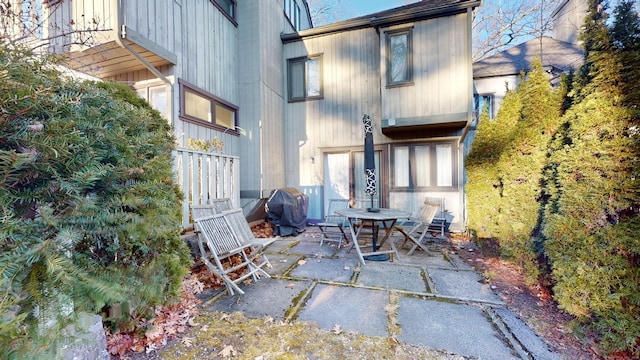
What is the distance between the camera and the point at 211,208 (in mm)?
3545

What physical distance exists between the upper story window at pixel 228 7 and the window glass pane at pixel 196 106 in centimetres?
234

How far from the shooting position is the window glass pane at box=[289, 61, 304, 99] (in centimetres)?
770

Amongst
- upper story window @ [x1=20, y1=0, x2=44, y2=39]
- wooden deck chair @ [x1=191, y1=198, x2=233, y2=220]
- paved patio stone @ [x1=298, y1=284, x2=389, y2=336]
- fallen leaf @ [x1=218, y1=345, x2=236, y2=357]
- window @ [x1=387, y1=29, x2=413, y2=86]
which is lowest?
paved patio stone @ [x1=298, y1=284, x2=389, y2=336]

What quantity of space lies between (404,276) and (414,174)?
3854 mm

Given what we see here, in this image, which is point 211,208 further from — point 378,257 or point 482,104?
point 482,104

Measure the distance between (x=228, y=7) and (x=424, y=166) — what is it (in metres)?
6.49

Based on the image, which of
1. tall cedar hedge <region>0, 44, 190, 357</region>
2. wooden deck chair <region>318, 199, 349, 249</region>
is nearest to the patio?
wooden deck chair <region>318, 199, 349, 249</region>

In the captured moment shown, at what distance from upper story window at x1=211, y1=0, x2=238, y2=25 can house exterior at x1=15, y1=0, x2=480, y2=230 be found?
0.13 feet

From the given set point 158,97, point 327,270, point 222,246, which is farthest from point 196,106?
point 327,270

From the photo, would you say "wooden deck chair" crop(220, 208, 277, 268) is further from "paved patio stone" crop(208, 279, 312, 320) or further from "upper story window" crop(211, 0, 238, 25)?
"upper story window" crop(211, 0, 238, 25)

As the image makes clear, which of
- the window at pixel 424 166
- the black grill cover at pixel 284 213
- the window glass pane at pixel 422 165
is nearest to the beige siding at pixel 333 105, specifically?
the window at pixel 424 166

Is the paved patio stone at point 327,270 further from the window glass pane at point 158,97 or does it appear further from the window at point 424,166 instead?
the window glass pane at point 158,97

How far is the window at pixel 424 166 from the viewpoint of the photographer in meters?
6.57

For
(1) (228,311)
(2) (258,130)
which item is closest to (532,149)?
(1) (228,311)
